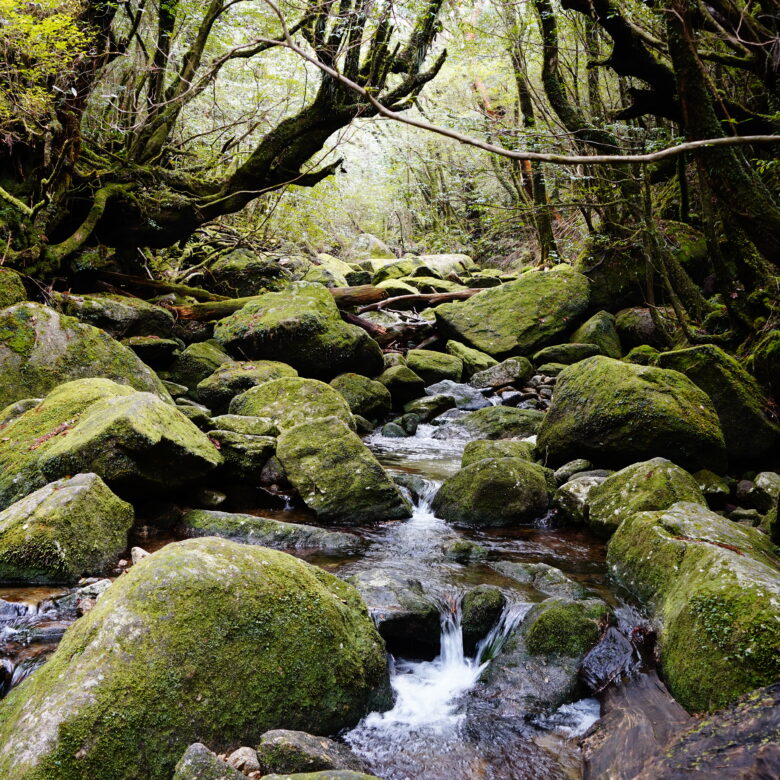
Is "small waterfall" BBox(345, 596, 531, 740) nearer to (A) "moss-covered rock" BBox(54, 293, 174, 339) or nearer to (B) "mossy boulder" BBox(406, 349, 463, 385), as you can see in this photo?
(A) "moss-covered rock" BBox(54, 293, 174, 339)

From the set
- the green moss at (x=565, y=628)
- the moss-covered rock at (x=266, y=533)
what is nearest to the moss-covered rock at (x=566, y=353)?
the moss-covered rock at (x=266, y=533)

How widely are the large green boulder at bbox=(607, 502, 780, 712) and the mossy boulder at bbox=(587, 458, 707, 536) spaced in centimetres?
66

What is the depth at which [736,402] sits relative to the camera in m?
6.81

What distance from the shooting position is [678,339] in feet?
31.6

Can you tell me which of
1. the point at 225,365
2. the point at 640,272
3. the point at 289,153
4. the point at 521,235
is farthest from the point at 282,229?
the point at 521,235

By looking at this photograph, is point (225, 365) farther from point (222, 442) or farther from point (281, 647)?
point (281, 647)

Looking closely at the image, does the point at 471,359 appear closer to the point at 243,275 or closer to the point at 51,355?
the point at 243,275

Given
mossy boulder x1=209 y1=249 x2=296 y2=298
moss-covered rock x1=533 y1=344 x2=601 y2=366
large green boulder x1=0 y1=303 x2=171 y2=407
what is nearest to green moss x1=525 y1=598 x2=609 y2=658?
large green boulder x1=0 y1=303 x2=171 y2=407

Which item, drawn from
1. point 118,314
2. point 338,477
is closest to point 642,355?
point 338,477

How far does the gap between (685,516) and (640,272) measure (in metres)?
9.56

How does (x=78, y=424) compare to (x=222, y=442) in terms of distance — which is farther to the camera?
(x=222, y=442)

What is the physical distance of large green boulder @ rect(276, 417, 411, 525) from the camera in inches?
240

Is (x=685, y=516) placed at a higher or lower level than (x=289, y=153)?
lower

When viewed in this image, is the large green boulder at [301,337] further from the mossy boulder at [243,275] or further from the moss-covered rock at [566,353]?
the mossy boulder at [243,275]
